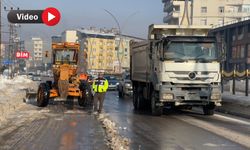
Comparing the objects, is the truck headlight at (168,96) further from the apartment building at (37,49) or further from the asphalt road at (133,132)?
the apartment building at (37,49)

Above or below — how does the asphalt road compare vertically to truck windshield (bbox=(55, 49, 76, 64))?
below

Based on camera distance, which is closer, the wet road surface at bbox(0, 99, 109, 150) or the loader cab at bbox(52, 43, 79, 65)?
the wet road surface at bbox(0, 99, 109, 150)

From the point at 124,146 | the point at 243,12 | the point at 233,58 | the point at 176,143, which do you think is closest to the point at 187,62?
the point at 176,143

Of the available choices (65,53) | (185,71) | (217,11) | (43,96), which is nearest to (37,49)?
(217,11)

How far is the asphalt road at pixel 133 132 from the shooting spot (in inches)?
449

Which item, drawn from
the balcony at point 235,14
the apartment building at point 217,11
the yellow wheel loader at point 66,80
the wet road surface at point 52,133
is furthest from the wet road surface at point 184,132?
the balcony at point 235,14

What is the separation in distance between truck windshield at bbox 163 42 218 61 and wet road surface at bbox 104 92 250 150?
2.33 metres

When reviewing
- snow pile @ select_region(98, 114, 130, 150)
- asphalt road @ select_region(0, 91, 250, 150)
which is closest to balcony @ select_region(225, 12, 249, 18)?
asphalt road @ select_region(0, 91, 250, 150)

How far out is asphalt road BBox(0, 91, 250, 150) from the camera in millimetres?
11414

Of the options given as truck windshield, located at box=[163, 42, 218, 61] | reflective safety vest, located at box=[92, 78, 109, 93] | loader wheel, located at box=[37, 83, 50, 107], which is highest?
truck windshield, located at box=[163, 42, 218, 61]

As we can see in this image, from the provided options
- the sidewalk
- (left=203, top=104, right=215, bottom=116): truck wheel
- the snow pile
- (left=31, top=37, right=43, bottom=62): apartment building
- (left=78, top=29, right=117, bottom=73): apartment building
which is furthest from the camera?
(left=31, top=37, right=43, bottom=62): apartment building

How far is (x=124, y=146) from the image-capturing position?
10.9m

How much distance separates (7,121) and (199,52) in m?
7.54

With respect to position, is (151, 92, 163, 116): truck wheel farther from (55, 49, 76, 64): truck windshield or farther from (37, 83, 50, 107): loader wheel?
(55, 49, 76, 64): truck windshield
